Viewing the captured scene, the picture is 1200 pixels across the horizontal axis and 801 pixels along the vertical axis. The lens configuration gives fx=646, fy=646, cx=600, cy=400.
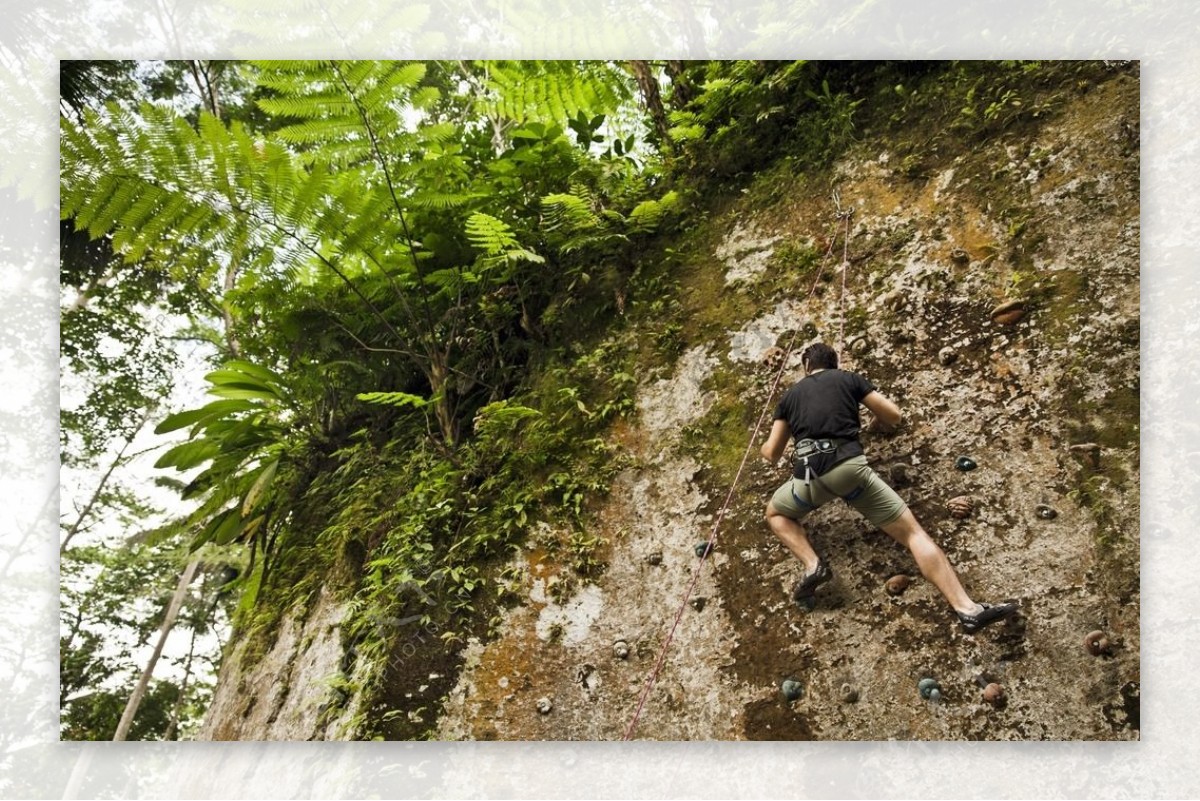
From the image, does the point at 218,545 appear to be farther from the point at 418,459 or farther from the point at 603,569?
the point at 603,569

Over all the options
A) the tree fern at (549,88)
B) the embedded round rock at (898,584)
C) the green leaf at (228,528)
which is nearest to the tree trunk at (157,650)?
the green leaf at (228,528)

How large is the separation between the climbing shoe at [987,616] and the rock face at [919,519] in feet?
0.12

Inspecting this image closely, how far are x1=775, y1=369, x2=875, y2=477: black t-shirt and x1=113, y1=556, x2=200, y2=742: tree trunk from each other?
2.72 meters

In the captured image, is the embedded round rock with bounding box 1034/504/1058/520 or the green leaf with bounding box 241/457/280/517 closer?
the embedded round rock with bounding box 1034/504/1058/520

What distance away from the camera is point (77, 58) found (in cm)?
275

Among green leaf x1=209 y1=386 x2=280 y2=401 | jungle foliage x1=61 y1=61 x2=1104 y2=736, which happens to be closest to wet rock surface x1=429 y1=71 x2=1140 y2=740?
jungle foliage x1=61 y1=61 x2=1104 y2=736

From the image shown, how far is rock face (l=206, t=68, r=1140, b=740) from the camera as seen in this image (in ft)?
6.65

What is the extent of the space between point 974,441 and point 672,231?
1.63 metres

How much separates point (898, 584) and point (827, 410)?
0.61m

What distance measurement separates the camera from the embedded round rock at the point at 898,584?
2125mm

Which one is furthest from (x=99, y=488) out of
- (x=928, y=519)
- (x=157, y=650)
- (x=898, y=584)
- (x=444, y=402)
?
(x=928, y=519)

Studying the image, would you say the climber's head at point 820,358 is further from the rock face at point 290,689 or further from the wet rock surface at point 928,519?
the rock face at point 290,689

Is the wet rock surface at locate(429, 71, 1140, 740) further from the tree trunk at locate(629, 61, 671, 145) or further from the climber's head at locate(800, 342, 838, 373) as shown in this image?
the tree trunk at locate(629, 61, 671, 145)

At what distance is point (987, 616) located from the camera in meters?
1.99
